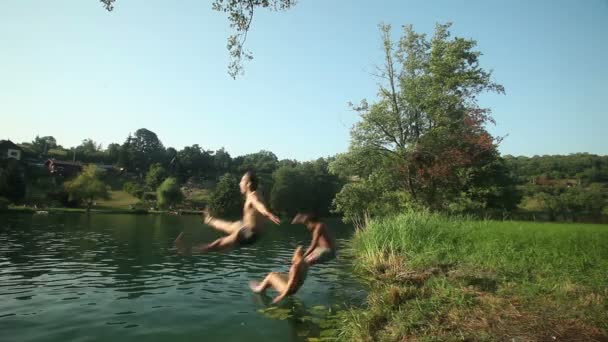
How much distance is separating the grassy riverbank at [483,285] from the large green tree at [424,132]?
1000cm

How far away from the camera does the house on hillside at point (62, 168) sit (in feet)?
307

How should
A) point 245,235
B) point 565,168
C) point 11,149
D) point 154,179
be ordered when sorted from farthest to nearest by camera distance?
point 154,179
point 11,149
point 565,168
point 245,235

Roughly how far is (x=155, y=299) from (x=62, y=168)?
10553cm

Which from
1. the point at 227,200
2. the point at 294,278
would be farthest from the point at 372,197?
the point at 227,200

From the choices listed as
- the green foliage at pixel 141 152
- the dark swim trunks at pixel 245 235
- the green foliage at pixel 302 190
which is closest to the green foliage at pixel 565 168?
the green foliage at pixel 302 190

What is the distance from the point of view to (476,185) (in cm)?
2559

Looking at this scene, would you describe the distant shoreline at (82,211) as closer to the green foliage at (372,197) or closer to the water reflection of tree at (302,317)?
the green foliage at (372,197)

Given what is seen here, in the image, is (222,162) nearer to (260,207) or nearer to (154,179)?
(154,179)

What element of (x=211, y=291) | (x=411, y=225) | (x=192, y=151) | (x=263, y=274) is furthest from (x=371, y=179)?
(x=192, y=151)

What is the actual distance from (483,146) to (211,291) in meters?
18.6

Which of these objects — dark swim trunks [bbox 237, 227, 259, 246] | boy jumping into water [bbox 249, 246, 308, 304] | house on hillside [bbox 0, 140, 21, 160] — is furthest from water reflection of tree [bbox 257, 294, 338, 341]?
house on hillside [bbox 0, 140, 21, 160]

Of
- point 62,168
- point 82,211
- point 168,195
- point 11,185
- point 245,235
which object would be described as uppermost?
point 62,168

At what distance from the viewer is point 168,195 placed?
76.7 m

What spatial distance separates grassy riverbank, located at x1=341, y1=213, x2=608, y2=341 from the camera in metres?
5.59
